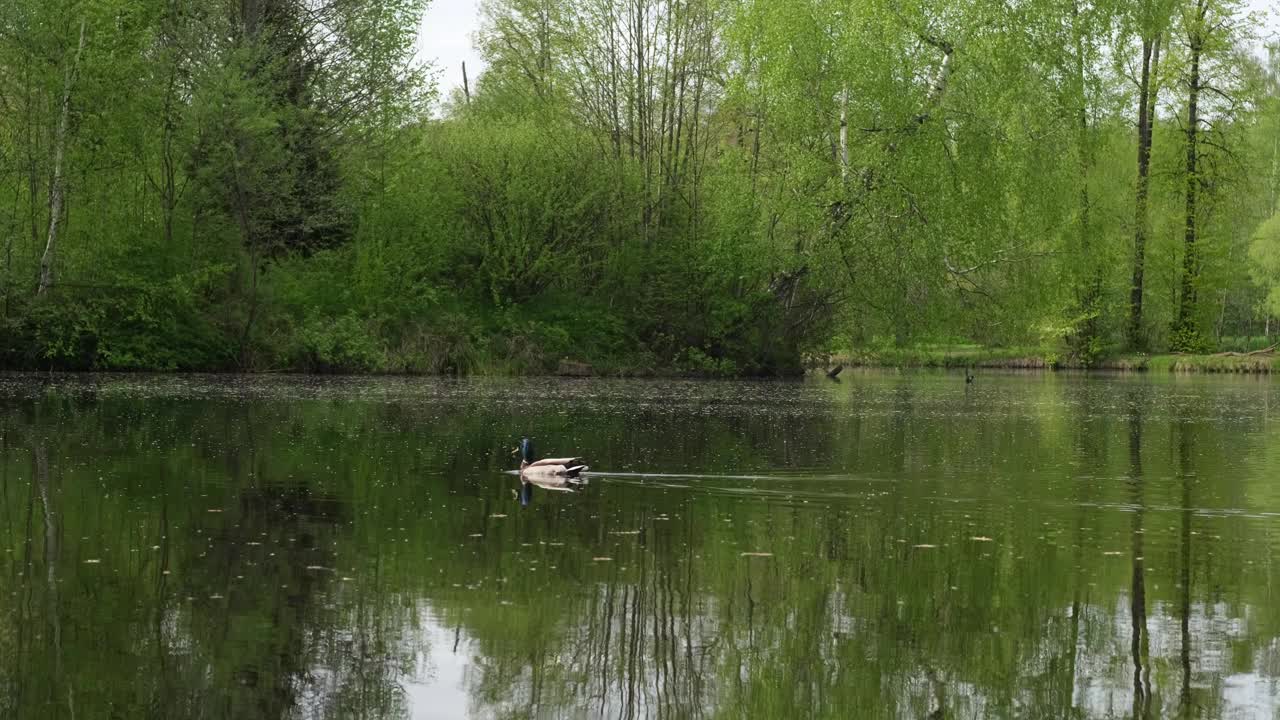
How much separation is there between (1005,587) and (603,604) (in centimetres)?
291

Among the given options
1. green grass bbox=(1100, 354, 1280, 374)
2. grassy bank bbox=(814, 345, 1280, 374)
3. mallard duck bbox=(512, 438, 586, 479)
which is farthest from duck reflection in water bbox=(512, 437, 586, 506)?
green grass bbox=(1100, 354, 1280, 374)

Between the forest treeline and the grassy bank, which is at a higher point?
the forest treeline

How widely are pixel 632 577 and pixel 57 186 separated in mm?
33140

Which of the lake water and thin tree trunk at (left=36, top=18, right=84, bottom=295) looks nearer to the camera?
the lake water

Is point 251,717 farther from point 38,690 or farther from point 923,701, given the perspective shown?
point 923,701

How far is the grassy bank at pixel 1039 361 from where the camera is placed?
57406mm

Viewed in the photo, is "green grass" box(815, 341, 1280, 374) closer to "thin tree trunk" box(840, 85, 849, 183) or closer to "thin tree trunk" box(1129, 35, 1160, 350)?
"thin tree trunk" box(1129, 35, 1160, 350)

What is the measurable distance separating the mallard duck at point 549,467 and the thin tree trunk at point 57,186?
26227 millimetres

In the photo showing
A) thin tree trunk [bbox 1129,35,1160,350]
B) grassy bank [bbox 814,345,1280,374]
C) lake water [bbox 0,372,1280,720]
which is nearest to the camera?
lake water [bbox 0,372,1280,720]

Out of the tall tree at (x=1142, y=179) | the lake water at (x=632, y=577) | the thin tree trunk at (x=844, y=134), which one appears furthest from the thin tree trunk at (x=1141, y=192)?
the lake water at (x=632, y=577)

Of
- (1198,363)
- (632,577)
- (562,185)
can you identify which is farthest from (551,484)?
(1198,363)

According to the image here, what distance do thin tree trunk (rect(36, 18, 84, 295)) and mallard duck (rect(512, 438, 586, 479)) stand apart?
1033 inches

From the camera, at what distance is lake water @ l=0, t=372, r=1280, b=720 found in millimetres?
7438

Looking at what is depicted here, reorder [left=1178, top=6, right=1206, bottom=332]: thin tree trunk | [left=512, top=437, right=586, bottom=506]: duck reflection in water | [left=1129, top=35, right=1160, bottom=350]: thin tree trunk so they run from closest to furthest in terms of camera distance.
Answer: [left=512, top=437, right=586, bottom=506]: duck reflection in water, [left=1129, top=35, right=1160, bottom=350]: thin tree trunk, [left=1178, top=6, right=1206, bottom=332]: thin tree trunk
